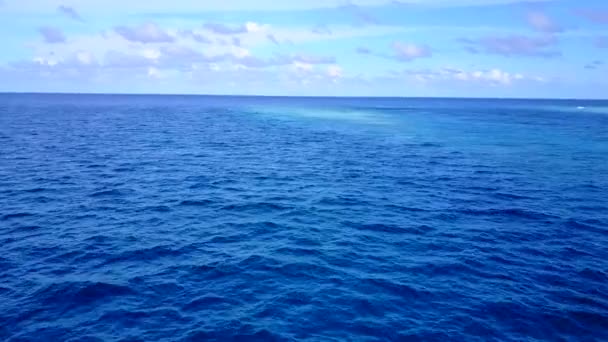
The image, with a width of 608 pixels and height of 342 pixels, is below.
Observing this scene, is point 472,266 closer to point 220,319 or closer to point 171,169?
point 220,319

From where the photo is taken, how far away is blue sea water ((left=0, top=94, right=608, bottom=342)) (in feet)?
66.5

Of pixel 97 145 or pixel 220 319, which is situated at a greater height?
pixel 97 145

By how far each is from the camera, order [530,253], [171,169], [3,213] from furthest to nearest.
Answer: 1. [171,169]
2. [3,213]
3. [530,253]

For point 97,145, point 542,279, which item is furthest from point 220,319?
point 97,145

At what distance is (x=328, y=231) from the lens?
32.5 meters

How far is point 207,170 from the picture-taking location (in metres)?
54.3

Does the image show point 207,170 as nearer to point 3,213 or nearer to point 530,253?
point 3,213

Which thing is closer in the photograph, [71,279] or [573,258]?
[71,279]

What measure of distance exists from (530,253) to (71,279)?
95.0 ft

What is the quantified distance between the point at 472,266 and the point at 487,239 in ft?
16.8

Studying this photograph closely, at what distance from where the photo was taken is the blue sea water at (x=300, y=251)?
2027 centimetres

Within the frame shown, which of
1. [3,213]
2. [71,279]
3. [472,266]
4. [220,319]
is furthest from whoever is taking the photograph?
[3,213]

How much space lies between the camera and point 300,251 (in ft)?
93.9

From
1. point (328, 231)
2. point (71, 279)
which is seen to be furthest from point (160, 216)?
point (328, 231)
